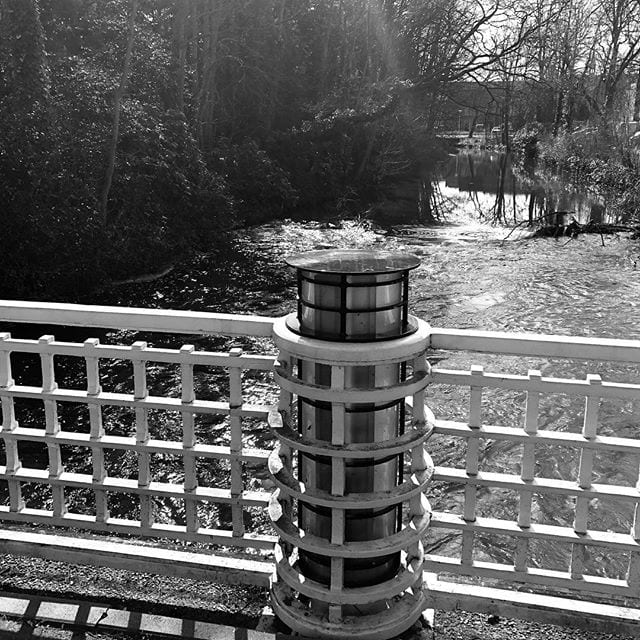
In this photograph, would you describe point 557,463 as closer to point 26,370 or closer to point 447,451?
point 447,451

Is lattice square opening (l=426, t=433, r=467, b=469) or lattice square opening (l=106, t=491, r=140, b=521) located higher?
lattice square opening (l=426, t=433, r=467, b=469)

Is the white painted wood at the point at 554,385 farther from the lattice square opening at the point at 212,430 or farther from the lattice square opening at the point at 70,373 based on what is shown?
the lattice square opening at the point at 70,373

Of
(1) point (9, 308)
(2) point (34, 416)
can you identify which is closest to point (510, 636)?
(1) point (9, 308)

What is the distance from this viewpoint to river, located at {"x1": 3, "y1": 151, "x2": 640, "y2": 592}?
585 centimetres

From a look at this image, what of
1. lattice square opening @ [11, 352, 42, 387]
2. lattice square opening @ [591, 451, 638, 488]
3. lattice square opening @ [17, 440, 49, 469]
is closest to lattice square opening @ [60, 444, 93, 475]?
lattice square opening @ [17, 440, 49, 469]

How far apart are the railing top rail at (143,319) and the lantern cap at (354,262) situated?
0.96 feet

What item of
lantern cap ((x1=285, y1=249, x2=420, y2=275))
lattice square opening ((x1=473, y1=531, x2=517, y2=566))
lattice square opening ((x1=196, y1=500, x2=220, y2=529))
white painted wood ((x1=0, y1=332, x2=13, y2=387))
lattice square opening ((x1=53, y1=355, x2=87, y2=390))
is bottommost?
lattice square opening ((x1=473, y1=531, x2=517, y2=566))

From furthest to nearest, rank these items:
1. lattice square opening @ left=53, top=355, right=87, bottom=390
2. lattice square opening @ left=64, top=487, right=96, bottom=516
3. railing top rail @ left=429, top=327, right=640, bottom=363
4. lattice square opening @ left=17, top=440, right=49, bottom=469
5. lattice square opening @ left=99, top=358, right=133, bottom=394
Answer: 1. lattice square opening @ left=53, top=355, right=87, bottom=390
2. lattice square opening @ left=99, top=358, right=133, bottom=394
3. lattice square opening @ left=17, top=440, right=49, bottom=469
4. lattice square opening @ left=64, top=487, right=96, bottom=516
5. railing top rail @ left=429, top=327, right=640, bottom=363

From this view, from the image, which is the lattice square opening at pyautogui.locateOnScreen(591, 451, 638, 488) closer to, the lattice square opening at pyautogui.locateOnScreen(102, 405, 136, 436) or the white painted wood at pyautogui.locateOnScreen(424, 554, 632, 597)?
the white painted wood at pyautogui.locateOnScreen(424, 554, 632, 597)

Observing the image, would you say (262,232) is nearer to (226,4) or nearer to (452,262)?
(452,262)

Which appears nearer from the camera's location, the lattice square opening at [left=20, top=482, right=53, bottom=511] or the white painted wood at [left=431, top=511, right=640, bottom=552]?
the white painted wood at [left=431, top=511, right=640, bottom=552]

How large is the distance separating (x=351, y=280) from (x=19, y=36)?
11317 mm

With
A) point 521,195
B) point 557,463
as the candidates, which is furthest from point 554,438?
point 521,195

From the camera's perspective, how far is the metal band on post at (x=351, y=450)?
6.51ft
